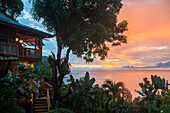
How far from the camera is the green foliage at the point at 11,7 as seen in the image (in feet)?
77.5

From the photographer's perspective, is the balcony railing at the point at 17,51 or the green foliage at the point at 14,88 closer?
the green foliage at the point at 14,88

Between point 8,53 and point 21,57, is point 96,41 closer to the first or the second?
point 21,57

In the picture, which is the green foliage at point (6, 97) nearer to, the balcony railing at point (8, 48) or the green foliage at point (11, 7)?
the balcony railing at point (8, 48)

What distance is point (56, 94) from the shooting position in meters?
13.1

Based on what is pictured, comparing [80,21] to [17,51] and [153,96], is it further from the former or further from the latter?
[153,96]

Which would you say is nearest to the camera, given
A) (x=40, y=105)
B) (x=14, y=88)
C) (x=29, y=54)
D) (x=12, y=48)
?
(x=14, y=88)

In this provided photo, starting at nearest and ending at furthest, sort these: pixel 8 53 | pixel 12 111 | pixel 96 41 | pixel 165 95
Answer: pixel 165 95
pixel 12 111
pixel 8 53
pixel 96 41

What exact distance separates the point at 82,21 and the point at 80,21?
0.32 m

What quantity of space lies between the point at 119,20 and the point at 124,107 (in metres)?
15.3

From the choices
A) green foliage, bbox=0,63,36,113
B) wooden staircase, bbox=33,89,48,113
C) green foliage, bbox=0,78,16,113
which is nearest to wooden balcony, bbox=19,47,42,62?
green foliage, bbox=0,63,36,113

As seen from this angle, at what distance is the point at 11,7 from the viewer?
24734 millimetres

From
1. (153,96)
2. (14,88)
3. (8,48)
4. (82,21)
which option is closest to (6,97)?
(14,88)

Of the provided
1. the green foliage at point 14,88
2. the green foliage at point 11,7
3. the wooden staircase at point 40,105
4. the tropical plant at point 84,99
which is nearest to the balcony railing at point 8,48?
the green foliage at point 14,88

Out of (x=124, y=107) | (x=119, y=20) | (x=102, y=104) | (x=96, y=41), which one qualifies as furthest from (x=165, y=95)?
(x=119, y=20)
